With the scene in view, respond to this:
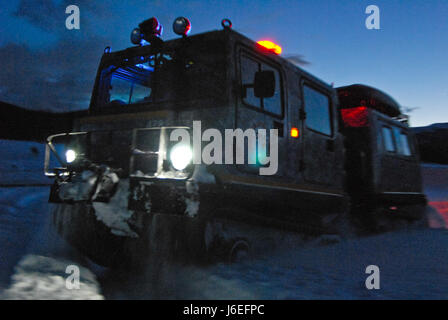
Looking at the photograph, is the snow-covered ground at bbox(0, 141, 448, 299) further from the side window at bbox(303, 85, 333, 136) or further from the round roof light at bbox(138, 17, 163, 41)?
the round roof light at bbox(138, 17, 163, 41)

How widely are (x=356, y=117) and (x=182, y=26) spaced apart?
12.4 ft

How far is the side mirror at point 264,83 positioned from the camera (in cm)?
345

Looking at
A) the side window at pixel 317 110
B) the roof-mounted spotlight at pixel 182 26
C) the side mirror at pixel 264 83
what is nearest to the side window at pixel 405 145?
the side window at pixel 317 110

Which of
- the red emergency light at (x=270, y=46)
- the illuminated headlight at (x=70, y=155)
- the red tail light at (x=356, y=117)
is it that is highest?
the red emergency light at (x=270, y=46)

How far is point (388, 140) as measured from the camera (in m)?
6.81

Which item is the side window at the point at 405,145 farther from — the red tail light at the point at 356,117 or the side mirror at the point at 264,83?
the side mirror at the point at 264,83

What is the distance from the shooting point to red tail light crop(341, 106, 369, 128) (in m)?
6.28

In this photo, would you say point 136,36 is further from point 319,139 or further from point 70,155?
point 319,139

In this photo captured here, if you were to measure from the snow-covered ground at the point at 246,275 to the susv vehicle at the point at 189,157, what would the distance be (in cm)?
24

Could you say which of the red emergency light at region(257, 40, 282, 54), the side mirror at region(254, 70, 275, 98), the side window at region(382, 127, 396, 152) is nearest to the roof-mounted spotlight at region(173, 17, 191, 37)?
the red emergency light at region(257, 40, 282, 54)

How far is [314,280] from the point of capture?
11.0 ft
